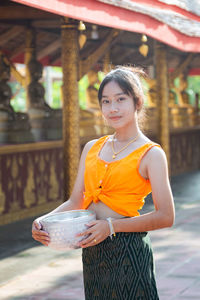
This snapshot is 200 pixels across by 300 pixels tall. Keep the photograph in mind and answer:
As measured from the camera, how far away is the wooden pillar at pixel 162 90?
1090cm

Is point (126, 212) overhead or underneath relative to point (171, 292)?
overhead

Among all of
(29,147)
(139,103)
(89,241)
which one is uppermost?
(139,103)

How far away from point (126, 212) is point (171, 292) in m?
2.53

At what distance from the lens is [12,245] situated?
6.93 meters

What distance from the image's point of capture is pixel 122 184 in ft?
8.57

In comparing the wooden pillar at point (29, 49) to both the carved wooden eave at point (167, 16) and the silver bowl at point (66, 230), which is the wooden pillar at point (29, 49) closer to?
the carved wooden eave at point (167, 16)

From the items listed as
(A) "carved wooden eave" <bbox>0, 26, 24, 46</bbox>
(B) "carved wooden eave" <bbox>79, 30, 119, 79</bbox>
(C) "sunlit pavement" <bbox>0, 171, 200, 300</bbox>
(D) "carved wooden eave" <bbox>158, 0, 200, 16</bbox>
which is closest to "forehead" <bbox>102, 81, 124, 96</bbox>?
(C) "sunlit pavement" <bbox>0, 171, 200, 300</bbox>

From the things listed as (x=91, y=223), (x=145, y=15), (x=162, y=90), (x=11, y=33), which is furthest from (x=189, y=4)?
(x=91, y=223)

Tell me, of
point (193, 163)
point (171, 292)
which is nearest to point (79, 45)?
point (171, 292)

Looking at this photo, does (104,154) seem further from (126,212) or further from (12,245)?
(12,245)

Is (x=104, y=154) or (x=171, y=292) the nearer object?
(x=104, y=154)

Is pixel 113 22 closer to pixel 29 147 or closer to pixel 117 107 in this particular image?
pixel 29 147

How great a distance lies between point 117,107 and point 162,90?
8330mm

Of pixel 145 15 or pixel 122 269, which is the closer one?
pixel 122 269
